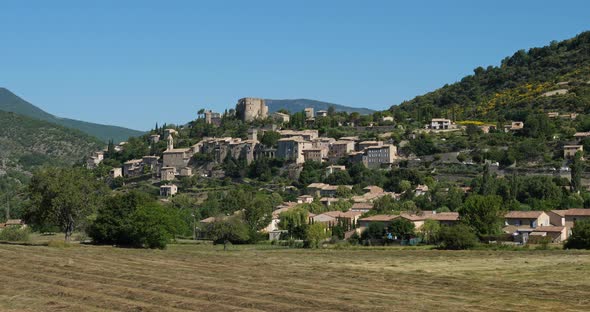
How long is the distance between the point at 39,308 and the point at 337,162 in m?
101

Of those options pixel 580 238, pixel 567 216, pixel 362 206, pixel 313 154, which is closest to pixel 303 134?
pixel 313 154

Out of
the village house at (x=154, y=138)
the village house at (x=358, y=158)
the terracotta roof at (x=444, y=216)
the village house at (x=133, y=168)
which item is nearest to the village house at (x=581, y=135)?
the village house at (x=358, y=158)

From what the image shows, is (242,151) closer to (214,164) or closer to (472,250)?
(214,164)

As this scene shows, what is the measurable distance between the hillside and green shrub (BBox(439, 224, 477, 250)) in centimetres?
8133

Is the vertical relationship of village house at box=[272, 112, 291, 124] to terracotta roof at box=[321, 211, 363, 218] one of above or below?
above

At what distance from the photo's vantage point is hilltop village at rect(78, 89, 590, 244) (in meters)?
77.8

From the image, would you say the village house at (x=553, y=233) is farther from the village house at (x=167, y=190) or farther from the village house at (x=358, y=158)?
the village house at (x=167, y=190)

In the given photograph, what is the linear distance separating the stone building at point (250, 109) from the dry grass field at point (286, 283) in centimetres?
11566

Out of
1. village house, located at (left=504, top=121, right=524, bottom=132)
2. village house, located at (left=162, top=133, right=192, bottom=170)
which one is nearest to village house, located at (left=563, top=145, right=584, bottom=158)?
village house, located at (left=504, top=121, right=524, bottom=132)

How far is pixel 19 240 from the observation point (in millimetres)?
64812

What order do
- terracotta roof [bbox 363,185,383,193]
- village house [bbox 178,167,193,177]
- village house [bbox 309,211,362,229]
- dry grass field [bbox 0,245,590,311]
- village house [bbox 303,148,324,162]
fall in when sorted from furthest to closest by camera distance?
1. village house [bbox 178,167,193,177]
2. village house [bbox 303,148,324,162]
3. terracotta roof [bbox 363,185,383,193]
4. village house [bbox 309,211,362,229]
5. dry grass field [bbox 0,245,590,311]

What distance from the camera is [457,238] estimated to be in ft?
190

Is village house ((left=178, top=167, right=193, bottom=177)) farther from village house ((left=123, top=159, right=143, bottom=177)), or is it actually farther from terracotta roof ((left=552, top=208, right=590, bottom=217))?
terracotta roof ((left=552, top=208, right=590, bottom=217))

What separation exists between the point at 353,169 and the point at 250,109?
5208 cm
